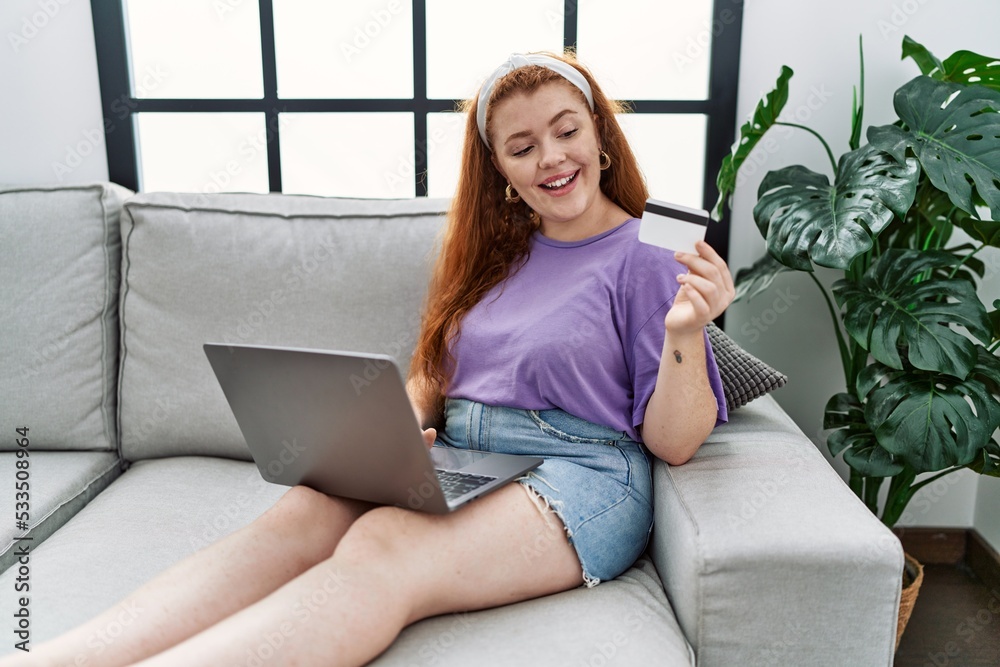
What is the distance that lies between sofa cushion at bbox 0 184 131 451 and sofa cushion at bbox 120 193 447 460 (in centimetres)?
6

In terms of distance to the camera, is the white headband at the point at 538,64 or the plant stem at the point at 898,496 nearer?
the white headband at the point at 538,64

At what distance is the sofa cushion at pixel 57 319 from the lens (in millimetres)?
1693

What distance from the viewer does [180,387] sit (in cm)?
169

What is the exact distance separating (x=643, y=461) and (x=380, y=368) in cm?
56

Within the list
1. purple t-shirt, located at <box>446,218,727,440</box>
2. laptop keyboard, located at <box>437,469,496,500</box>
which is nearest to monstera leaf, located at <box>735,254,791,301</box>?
purple t-shirt, located at <box>446,218,727,440</box>

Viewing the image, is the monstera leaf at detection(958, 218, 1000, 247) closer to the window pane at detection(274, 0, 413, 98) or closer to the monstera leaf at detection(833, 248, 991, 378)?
the monstera leaf at detection(833, 248, 991, 378)

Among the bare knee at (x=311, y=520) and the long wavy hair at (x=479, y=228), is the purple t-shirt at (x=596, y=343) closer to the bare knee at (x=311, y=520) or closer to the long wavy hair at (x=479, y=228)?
the long wavy hair at (x=479, y=228)

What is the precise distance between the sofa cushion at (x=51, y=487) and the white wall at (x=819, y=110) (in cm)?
149

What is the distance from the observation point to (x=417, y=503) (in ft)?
3.51

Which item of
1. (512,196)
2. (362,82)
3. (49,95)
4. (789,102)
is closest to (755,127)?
(789,102)

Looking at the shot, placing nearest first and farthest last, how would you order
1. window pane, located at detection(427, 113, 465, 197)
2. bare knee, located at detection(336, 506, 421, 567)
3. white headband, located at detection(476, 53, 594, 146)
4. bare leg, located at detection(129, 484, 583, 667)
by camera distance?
bare leg, located at detection(129, 484, 583, 667)
bare knee, located at detection(336, 506, 421, 567)
white headband, located at detection(476, 53, 594, 146)
window pane, located at detection(427, 113, 465, 197)

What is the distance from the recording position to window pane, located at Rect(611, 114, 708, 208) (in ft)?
6.69

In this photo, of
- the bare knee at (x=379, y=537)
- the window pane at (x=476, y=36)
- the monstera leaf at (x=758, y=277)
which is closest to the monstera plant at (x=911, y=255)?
the monstera leaf at (x=758, y=277)

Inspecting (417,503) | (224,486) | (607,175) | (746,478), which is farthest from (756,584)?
(224,486)
